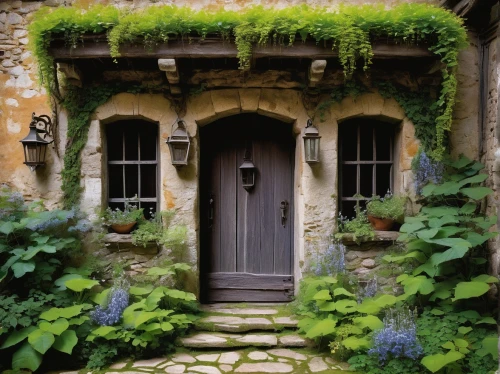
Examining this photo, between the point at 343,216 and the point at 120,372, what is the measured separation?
2948 mm

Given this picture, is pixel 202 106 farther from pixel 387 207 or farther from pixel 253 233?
pixel 387 207

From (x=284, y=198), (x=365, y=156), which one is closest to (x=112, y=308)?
(x=284, y=198)

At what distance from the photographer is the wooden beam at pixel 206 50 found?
4348 mm

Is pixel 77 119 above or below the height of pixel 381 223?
above

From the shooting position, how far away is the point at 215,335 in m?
4.34

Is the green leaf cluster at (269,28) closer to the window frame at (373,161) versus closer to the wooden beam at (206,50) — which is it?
the wooden beam at (206,50)

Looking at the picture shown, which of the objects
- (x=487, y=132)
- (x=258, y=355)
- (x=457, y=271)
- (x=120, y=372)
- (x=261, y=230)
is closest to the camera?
(x=120, y=372)

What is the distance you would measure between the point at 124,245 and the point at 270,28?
9.44ft

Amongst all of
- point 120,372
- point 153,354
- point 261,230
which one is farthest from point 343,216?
point 120,372

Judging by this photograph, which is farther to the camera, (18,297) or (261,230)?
(261,230)

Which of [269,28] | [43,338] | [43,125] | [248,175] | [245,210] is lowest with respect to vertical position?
[43,338]

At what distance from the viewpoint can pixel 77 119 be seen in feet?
15.8

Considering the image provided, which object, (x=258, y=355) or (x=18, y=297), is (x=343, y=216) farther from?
(x=18, y=297)

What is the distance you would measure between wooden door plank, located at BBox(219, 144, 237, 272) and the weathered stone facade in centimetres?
49
